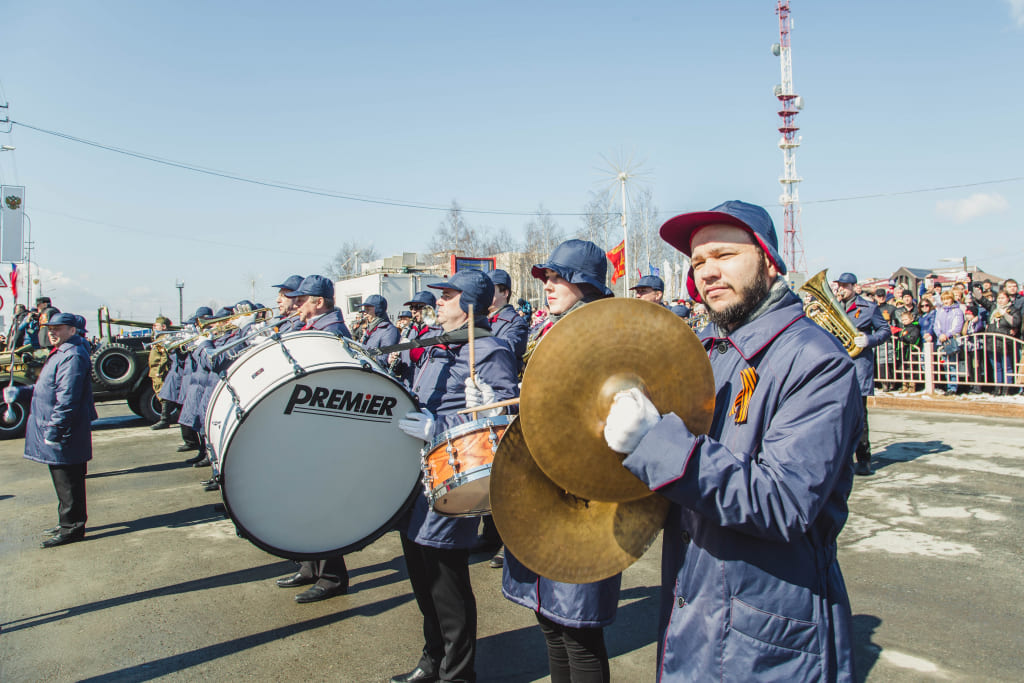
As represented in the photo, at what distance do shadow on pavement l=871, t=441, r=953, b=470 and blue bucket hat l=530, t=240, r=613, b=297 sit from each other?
6477 mm

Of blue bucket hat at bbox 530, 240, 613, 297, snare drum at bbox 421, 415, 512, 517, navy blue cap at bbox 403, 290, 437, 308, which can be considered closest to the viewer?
snare drum at bbox 421, 415, 512, 517

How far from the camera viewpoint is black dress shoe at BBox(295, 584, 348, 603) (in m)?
4.82

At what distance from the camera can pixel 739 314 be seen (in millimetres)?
1805

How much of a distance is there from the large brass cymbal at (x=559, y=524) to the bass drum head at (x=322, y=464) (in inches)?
64.3

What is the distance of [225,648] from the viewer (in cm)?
412

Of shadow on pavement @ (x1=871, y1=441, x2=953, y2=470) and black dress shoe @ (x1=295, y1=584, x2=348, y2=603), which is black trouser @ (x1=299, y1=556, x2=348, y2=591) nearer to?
black dress shoe @ (x1=295, y1=584, x2=348, y2=603)

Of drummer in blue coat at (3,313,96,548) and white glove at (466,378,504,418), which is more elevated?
white glove at (466,378,504,418)

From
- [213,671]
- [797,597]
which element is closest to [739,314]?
[797,597]

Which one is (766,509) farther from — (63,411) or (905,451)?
(905,451)

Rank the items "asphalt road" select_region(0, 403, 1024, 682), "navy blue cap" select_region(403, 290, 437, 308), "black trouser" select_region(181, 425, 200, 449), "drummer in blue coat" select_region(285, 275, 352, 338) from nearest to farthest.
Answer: "asphalt road" select_region(0, 403, 1024, 682), "drummer in blue coat" select_region(285, 275, 352, 338), "navy blue cap" select_region(403, 290, 437, 308), "black trouser" select_region(181, 425, 200, 449)

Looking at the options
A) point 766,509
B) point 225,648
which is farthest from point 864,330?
point 766,509

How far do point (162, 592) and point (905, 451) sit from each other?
8.63 metres

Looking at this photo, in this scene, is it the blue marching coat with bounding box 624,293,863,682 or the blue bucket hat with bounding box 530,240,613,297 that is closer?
the blue marching coat with bounding box 624,293,863,682

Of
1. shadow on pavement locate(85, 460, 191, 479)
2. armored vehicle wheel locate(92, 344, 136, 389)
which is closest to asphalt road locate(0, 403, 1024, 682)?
shadow on pavement locate(85, 460, 191, 479)
